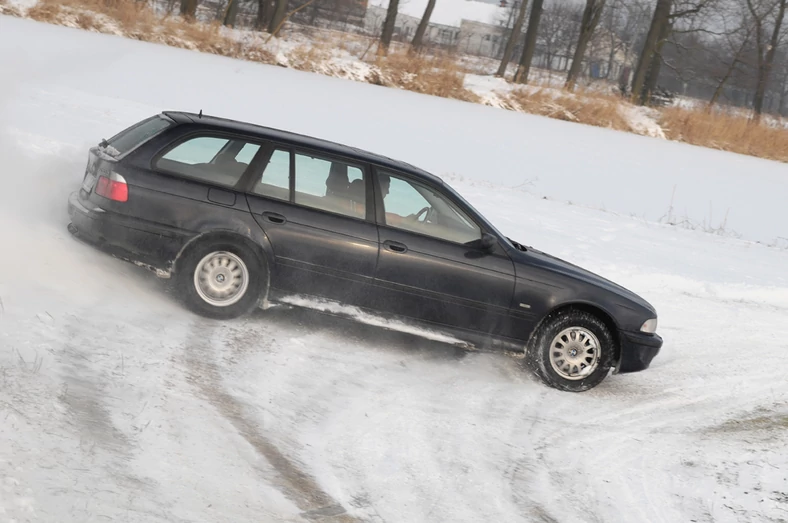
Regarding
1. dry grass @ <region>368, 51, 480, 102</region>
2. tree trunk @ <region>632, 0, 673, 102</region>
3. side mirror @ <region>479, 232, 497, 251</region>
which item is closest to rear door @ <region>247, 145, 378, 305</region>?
side mirror @ <region>479, 232, 497, 251</region>

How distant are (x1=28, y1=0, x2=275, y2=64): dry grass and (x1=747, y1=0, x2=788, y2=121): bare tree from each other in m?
32.7

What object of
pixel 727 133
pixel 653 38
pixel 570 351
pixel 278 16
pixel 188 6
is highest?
pixel 653 38

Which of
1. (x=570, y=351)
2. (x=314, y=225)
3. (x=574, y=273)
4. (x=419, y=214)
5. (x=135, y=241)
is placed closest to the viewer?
(x=135, y=241)

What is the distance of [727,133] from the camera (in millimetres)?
24375

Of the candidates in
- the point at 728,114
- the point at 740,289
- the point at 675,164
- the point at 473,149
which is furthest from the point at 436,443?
the point at 728,114

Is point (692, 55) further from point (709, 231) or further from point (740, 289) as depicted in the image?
point (740, 289)

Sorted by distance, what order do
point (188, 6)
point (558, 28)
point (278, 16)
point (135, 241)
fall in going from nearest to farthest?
point (135, 241) → point (278, 16) → point (188, 6) → point (558, 28)

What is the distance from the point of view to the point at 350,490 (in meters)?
4.95

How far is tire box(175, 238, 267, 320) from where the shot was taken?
23.7 ft

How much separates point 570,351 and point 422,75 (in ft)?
55.1

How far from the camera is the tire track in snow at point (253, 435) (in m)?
4.66

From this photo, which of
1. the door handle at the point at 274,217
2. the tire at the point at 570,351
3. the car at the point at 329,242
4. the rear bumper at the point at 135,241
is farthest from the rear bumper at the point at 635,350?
the rear bumper at the point at 135,241

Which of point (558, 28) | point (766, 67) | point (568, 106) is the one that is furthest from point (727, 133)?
point (558, 28)

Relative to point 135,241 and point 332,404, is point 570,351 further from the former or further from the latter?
point 135,241
